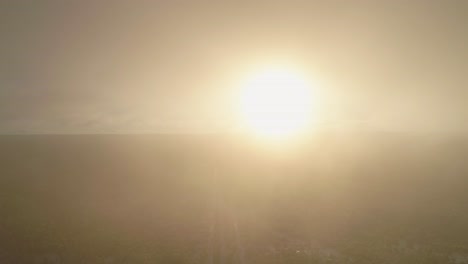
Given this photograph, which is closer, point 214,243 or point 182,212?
point 214,243

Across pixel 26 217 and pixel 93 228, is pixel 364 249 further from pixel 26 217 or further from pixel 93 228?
pixel 26 217

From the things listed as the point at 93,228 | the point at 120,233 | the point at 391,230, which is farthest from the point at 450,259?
the point at 93,228

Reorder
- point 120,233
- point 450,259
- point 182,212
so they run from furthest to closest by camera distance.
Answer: point 182,212, point 120,233, point 450,259

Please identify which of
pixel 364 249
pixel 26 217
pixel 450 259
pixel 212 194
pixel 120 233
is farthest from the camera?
pixel 212 194

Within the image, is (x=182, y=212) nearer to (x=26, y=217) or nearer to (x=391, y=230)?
(x=26, y=217)

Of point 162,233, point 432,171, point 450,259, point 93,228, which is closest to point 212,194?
point 162,233

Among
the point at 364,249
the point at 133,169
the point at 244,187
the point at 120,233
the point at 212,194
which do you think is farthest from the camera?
the point at 133,169
